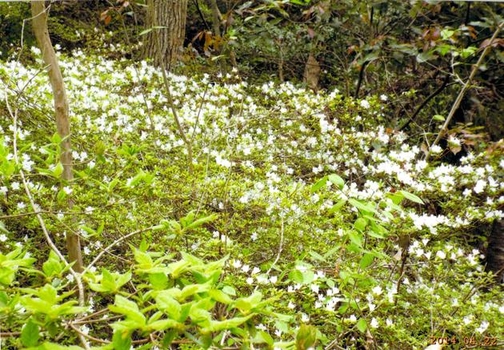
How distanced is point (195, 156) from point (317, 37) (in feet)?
8.18

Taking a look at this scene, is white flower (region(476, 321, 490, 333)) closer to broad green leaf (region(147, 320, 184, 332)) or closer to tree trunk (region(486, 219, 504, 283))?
broad green leaf (region(147, 320, 184, 332))

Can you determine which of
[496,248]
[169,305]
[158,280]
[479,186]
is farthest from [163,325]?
[496,248]

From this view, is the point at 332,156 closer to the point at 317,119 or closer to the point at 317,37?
the point at 317,119

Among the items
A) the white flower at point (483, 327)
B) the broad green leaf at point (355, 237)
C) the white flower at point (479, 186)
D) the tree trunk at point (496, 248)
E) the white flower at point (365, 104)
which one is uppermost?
the broad green leaf at point (355, 237)

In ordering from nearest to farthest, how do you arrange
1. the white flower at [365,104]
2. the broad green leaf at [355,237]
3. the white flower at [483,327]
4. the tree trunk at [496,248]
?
the broad green leaf at [355,237] → the white flower at [483,327] → the white flower at [365,104] → the tree trunk at [496,248]

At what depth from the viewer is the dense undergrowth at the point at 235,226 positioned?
1.37m

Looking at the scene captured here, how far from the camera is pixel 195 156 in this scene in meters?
3.80

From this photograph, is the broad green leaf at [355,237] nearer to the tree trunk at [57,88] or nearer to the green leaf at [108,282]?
the green leaf at [108,282]

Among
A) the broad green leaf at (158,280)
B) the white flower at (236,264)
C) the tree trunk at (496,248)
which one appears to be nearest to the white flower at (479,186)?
the tree trunk at (496,248)

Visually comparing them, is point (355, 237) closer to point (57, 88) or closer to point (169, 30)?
point (57, 88)

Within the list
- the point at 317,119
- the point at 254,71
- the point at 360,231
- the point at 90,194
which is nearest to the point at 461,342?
the point at 360,231

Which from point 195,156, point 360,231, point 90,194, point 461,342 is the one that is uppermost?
point 360,231

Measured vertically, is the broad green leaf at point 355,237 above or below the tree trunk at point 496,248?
above

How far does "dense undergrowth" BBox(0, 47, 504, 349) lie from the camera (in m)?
1.37
